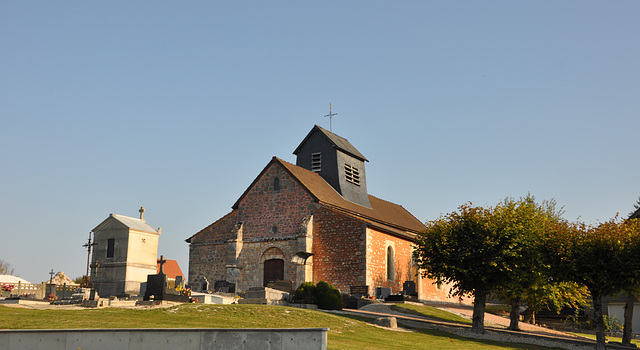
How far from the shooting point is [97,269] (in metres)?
37.6

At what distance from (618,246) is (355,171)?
21.9 metres

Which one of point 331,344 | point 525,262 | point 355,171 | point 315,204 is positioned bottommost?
point 331,344

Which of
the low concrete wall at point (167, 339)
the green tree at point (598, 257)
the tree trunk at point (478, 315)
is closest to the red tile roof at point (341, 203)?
the tree trunk at point (478, 315)

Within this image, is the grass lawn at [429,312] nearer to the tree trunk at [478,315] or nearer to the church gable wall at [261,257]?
the tree trunk at [478,315]

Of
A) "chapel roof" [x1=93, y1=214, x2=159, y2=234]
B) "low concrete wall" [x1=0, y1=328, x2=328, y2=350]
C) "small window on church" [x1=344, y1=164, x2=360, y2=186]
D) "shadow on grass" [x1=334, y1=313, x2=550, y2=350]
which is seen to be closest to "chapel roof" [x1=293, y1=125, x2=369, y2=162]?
"small window on church" [x1=344, y1=164, x2=360, y2=186]

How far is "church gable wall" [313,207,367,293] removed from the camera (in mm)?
34125

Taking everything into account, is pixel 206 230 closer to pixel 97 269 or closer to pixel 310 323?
pixel 97 269

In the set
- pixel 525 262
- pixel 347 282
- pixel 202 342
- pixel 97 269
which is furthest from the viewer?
pixel 97 269

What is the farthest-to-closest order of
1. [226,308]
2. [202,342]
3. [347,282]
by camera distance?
[347,282]
[226,308]
[202,342]

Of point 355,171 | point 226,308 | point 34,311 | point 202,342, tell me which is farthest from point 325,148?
point 202,342

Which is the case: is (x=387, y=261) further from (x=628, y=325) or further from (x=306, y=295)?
(x=628, y=325)

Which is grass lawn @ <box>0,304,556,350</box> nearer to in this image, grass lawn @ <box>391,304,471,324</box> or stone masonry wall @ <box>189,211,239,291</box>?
grass lawn @ <box>391,304,471,324</box>

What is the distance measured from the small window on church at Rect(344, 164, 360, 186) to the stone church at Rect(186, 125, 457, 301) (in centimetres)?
8

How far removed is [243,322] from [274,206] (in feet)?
58.0
